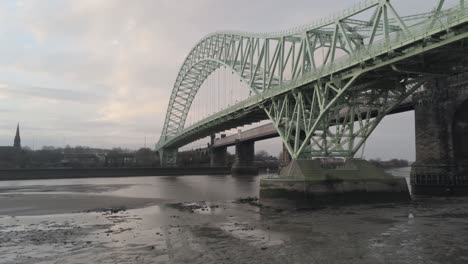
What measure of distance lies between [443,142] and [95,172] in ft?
295

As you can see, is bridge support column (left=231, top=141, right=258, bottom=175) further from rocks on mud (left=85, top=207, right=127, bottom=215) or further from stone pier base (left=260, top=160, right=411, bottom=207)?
rocks on mud (left=85, top=207, right=127, bottom=215)

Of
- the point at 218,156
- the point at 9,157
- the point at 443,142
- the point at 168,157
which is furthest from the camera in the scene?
the point at 218,156

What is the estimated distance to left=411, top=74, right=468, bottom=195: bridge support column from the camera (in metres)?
45.5

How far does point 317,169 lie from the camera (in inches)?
1438

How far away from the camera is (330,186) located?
35531 mm

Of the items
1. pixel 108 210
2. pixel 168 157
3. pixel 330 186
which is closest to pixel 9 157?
pixel 168 157

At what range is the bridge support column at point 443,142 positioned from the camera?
45500 millimetres

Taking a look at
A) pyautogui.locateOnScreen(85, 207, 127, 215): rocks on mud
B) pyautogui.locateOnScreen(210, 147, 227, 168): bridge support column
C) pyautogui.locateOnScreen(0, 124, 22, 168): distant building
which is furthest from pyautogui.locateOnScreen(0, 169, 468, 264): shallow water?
pyautogui.locateOnScreen(210, 147, 227, 168): bridge support column

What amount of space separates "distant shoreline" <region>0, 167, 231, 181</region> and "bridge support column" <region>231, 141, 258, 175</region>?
18.8ft

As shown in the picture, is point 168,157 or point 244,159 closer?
point 244,159

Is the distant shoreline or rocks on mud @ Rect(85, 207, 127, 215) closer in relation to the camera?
rocks on mud @ Rect(85, 207, 127, 215)

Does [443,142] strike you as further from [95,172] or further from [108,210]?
[95,172]

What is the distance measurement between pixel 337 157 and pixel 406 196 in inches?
269

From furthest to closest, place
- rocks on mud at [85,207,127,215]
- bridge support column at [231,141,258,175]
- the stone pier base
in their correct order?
bridge support column at [231,141,258,175] → the stone pier base → rocks on mud at [85,207,127,215]
